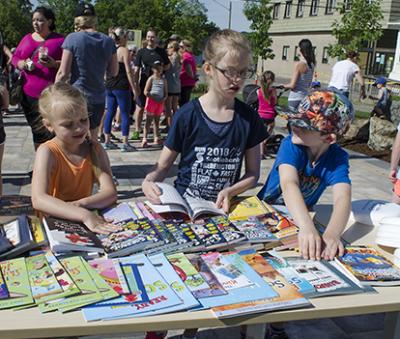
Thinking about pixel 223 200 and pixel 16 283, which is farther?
pixel 223 200

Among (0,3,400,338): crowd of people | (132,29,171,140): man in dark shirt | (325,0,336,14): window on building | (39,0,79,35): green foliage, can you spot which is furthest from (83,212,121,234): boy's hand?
(39,0,79,35): green foliage

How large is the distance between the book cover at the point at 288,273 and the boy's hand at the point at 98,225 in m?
0.57

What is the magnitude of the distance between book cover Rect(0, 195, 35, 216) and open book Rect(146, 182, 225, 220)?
52 centimetres

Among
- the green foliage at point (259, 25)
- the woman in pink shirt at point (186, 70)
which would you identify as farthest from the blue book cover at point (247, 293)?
the green foliage at point (259, 25)

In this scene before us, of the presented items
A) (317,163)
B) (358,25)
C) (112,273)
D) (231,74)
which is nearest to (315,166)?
(317,163)

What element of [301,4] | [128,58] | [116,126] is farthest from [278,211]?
[301,4]

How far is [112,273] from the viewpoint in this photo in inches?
57.3

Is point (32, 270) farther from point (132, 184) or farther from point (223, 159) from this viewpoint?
point (132, 184)

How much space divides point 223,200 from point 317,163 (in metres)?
0.47

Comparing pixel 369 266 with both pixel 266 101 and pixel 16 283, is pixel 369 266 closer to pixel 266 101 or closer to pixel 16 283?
pixel 16 283

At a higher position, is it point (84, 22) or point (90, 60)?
point (84, 22)

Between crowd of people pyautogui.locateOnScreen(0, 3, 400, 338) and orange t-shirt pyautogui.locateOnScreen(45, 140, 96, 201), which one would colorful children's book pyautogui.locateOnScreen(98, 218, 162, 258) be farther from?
orange t-shirt pyautogui.locateOnScreen(45, 140, 96, 201)

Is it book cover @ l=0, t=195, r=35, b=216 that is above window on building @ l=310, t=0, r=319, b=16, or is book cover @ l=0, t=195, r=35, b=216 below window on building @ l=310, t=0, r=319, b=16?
below

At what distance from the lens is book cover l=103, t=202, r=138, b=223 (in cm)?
191
